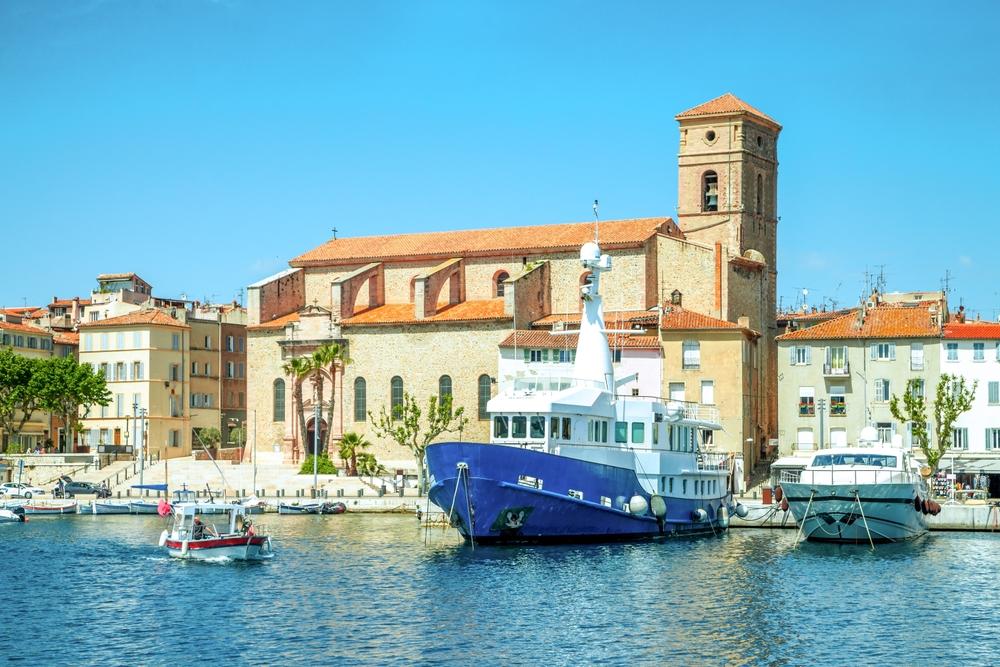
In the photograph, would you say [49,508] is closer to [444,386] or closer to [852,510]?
[444,386]

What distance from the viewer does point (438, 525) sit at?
67.7 meters

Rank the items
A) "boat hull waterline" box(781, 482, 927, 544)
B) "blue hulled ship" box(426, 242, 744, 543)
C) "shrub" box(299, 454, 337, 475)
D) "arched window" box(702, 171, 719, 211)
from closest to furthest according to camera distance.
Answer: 1. "blue hulled ship" box(426, 242, 744, 543)
2. "boat hull waterline" box(781, 482, 927, 544)
3. "shrub" box(299, 454, 337, 475)
4. "arched window" box(702, 171, 719, 211)

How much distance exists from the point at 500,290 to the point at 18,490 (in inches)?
1159

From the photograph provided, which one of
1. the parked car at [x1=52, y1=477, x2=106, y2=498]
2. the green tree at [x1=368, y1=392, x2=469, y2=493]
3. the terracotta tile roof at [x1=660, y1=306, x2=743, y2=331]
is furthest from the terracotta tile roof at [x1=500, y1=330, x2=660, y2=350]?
the parked car at [x1=52, y1=477, x2=106, y2=498]

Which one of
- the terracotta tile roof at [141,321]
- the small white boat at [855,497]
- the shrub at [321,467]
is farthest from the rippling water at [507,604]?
the terracotta tile roof at [141,321]

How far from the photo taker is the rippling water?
118ft

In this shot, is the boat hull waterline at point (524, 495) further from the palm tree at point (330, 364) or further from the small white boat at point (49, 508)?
the palm tree at point (330, 364)

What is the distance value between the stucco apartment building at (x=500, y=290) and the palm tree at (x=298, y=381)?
0.35 m

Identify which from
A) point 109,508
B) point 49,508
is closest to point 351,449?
point 109,508

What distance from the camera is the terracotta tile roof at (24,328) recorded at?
342 feet

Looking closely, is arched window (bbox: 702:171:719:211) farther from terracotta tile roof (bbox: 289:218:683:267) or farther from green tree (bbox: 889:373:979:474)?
green tree (bbox: 889:373:979:474)

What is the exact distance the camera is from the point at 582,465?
54.5m

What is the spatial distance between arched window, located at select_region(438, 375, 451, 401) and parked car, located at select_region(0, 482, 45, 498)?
22.4 m

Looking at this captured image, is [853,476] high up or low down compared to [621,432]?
down
